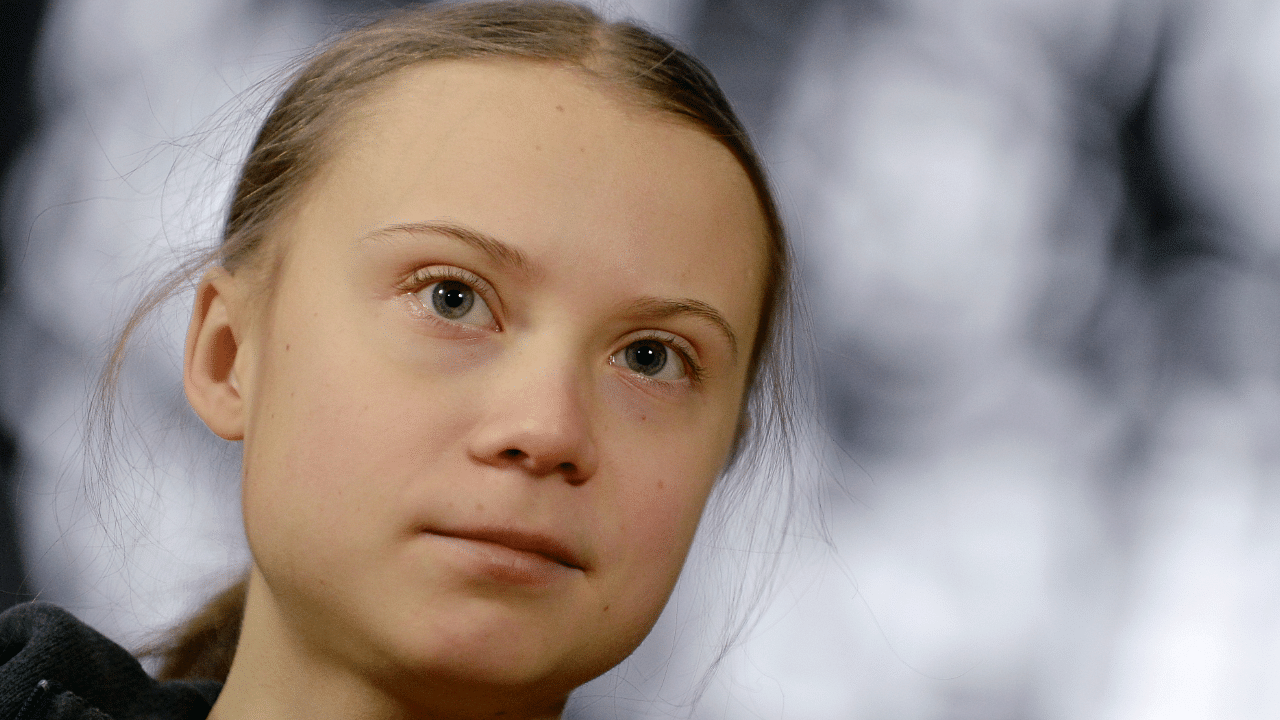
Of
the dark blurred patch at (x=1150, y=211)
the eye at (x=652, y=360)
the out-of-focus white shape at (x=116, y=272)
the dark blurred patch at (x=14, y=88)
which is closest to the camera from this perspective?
the eye at (x=652, y=360)

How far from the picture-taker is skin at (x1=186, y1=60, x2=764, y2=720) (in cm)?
69

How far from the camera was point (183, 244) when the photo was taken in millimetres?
1067

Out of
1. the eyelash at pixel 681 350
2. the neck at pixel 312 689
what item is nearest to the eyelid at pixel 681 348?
the eyelash at pixel 681 350

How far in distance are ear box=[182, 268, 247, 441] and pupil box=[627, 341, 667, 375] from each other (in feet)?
0.87

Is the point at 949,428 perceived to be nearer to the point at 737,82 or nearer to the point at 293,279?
the point at 737,82

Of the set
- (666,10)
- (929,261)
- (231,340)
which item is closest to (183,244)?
(231,340)

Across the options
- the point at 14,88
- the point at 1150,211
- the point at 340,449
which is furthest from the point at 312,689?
the point at 1150,211

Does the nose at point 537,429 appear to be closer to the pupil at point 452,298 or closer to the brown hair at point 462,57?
the pupil at point 452,298

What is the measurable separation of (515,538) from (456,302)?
149 millimetres

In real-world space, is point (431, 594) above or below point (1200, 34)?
below

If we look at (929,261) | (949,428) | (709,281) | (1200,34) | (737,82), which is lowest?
(709,281)

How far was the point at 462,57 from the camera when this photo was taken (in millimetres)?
812

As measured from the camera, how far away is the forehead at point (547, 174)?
0.73 m

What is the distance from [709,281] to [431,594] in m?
0.26
